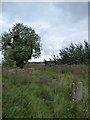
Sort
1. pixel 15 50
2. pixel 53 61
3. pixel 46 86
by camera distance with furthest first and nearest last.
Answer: pixel 15 50 < pixel 53 61 < pixel 46 86

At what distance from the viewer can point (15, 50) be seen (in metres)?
44.2

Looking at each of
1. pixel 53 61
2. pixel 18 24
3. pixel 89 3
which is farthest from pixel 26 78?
pixel 18 24

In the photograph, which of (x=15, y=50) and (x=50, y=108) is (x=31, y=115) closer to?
(x=50, y=108)

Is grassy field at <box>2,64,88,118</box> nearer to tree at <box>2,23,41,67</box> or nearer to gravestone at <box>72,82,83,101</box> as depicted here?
gravestone at <box>72,82,83,101</box>

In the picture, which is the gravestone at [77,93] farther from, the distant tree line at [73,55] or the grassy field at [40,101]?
the distant tree line at [73,55]

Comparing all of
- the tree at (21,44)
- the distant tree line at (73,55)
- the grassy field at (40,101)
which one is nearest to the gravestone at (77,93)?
the grassy field at (40,101)

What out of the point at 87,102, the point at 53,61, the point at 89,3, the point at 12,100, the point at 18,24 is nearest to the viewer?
the point at 12,100

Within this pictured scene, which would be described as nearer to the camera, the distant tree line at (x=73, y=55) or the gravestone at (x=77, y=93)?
the gravestone at (x=77, y=93)

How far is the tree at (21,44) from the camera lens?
43906 millimetres

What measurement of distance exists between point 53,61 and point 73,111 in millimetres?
19017

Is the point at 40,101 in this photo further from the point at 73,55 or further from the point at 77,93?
the point at 73,55

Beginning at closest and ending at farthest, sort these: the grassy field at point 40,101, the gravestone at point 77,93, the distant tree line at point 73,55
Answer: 1. the grassy field at point 40,101
2. the gravestone at point 77,93
3. the distant tree line at point 73,55

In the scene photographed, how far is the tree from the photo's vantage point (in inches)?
1729

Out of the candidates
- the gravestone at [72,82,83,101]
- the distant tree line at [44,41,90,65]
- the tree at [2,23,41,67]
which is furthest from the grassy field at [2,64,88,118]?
the tree at [2,23,41,67]
